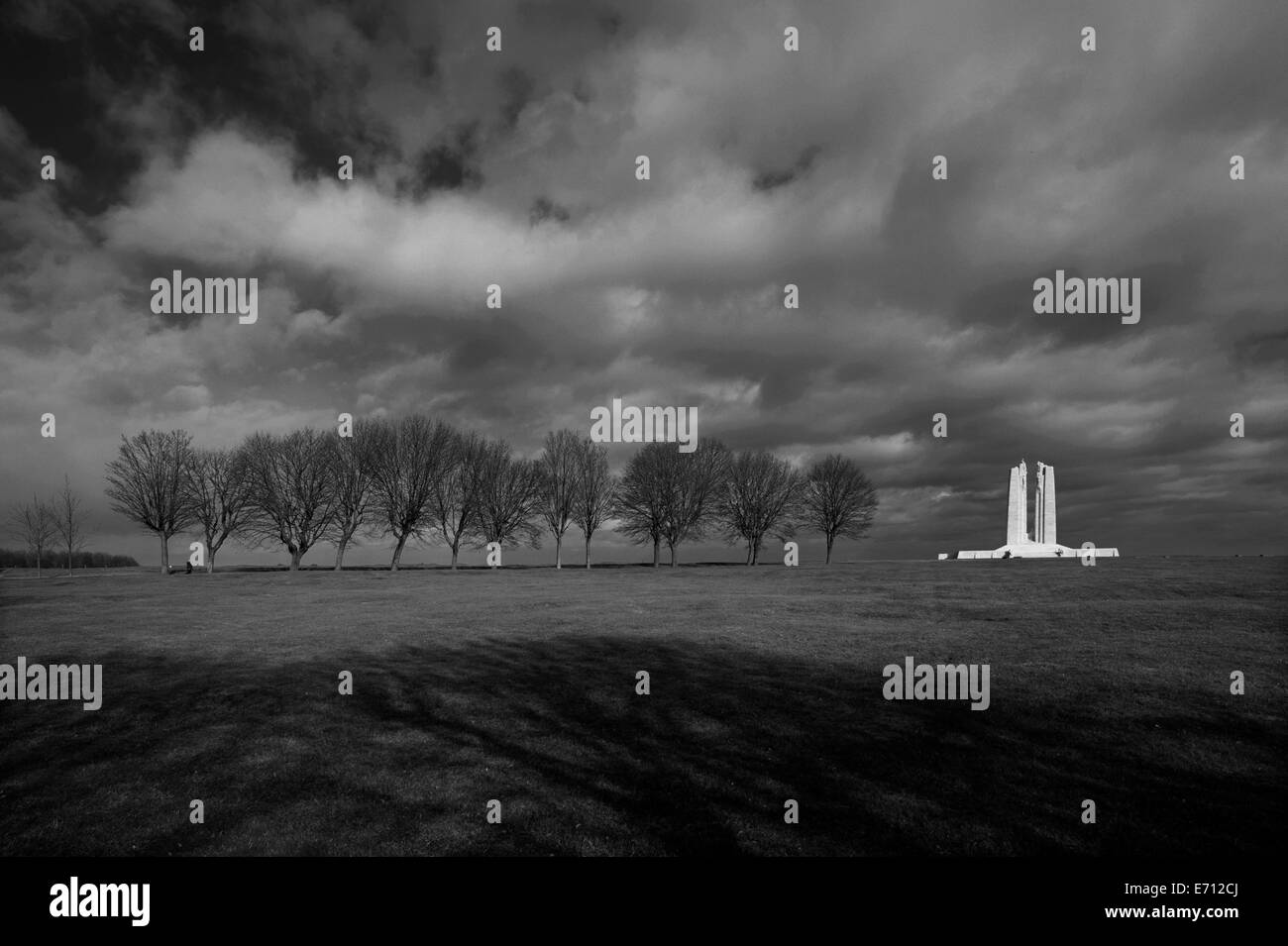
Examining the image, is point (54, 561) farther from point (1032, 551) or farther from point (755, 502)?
point (1032, 551)

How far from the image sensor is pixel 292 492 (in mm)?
68188

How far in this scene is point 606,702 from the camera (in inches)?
560

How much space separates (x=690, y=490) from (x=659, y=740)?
64.8 m

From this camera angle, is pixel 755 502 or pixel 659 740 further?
pixel 755 502

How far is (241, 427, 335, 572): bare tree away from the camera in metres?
67.7

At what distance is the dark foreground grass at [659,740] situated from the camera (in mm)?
8195

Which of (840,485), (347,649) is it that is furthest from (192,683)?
(840,485)

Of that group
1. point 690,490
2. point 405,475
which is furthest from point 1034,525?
point 405,475

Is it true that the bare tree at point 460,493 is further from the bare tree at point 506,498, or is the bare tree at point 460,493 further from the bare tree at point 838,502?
the bare tree at point 838,502

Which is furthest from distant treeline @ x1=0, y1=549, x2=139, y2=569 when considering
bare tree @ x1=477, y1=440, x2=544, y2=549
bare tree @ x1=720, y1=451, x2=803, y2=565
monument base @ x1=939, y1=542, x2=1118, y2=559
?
monument base @ x1=939, y1=542, x2=1118, y2=559

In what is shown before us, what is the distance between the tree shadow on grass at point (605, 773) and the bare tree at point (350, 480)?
187ft

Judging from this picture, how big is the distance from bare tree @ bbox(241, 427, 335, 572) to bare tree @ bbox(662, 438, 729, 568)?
37.4 meters
